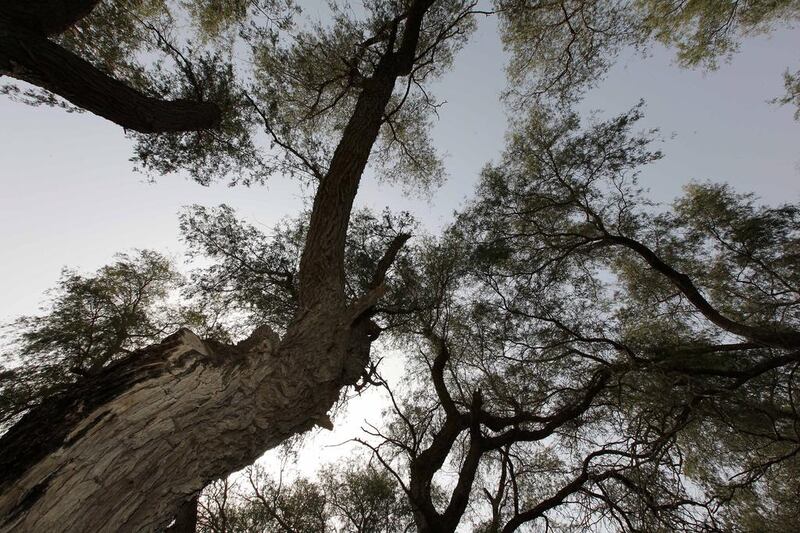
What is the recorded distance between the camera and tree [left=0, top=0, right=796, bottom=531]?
1366 mm

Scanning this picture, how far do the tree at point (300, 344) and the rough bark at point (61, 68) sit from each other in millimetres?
1905

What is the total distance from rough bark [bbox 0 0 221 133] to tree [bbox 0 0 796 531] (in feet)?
6.25

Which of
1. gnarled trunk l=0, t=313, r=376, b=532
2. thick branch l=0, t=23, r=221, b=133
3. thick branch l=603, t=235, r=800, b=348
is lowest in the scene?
gnarled trunk l=0, t=313, r=376, b=532

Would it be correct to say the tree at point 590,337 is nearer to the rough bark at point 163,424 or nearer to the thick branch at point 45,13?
the rough bark at point 163,424

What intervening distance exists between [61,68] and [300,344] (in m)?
3.33

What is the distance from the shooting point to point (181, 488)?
1.62 m

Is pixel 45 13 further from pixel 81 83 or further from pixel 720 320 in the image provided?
pixel 720 320

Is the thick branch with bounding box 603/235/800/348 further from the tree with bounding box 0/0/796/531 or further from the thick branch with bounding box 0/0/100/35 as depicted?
the thick branch with bounding box 0/0/100/35

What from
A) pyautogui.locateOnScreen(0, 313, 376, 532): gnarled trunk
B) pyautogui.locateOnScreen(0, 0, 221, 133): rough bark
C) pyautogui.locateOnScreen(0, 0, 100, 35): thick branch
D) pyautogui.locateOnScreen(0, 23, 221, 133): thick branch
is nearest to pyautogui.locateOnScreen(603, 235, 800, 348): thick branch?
pyautogui.locateOnScreen(0, 313, 376, 532): gnarled trunk

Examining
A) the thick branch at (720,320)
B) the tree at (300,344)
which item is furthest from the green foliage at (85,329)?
the thick branch at (720,320)

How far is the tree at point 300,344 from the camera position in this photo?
137 centimetres

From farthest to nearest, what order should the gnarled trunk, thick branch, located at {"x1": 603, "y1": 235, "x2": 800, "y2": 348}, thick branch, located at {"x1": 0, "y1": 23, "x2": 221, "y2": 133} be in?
1. thick branch, located at {"x1": 603, "y1": 235, "x2": 800, "y2": 348}
2. thick branch, located at {"x1": 0, "y1": 23, "x2": 221, "y2": 133}
3. the gnarled trunk

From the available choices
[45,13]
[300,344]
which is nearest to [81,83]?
[45,13]

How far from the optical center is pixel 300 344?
2.60 meters
